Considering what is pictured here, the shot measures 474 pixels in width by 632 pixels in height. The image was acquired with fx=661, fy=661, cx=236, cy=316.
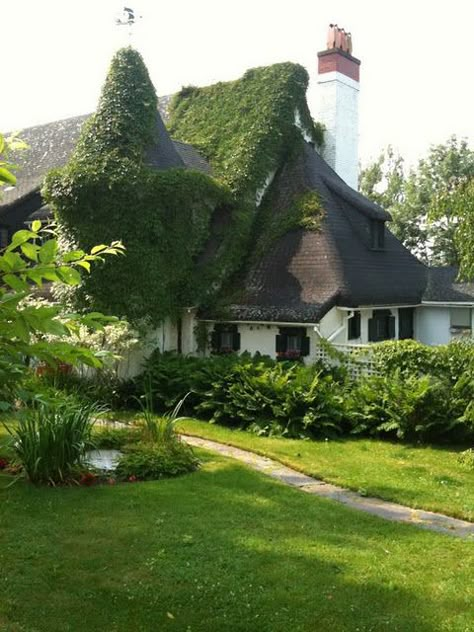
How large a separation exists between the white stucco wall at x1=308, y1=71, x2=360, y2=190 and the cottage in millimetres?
42

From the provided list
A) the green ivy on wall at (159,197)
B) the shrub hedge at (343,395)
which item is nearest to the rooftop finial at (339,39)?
the green ivy on wall at (159,197)

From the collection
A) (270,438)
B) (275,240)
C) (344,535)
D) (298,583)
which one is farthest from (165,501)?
(275,240)

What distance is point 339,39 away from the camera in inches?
1072

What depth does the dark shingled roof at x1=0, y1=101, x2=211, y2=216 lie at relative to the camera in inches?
820

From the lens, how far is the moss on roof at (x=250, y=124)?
71.8ft

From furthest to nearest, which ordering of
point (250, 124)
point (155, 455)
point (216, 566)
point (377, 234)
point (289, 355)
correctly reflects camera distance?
1. point (250, 124)
2. point (377, 234)
3. point (289, 355)
4. point (155, 455)
5. point (216, 566)

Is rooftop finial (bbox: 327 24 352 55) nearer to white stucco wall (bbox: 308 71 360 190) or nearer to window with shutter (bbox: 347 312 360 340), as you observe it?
white stucco wall (bbox: 308 71 360 190)

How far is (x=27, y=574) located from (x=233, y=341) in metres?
13.4

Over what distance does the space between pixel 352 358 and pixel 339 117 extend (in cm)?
1450

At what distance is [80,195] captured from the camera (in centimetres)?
1841

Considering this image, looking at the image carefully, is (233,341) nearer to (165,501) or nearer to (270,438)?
(270,438)

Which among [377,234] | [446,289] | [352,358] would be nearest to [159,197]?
[352,358]

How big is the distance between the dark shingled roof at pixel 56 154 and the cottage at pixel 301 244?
2.6 inches

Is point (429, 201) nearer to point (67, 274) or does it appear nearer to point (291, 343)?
point (291, 343)
